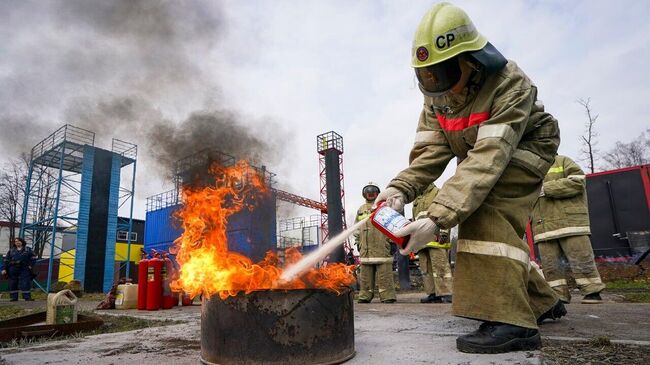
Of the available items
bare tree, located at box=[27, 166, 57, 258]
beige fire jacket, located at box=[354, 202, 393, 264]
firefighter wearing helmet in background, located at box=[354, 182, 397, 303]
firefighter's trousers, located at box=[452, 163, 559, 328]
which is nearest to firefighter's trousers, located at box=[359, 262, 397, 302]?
firefighter wearing helmet in background, located at box=[354, 182, 397, 303]

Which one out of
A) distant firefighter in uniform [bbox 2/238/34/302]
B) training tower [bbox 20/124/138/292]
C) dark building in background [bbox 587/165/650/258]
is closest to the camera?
dark building in background [bbox 587/165/650/258]

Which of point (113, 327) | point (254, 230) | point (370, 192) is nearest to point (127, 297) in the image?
point (254, 230)

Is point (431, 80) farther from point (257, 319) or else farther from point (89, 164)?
point (89, 164)

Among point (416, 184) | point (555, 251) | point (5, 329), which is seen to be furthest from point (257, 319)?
point (555, 251)

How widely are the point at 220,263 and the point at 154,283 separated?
188 inches

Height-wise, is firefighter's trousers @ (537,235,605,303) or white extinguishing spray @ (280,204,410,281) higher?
white extinguishing spray @ (280,204,410,281)

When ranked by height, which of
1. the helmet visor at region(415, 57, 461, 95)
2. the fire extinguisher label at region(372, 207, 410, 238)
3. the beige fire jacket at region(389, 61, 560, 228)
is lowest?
the fire extinguisher label at region(372, 207, 410, 238)

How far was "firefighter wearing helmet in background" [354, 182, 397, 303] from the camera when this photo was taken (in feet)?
22.7

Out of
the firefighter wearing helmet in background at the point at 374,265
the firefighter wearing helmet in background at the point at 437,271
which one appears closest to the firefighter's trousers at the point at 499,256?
the firefighter wearing helmet in background at the point at 437,271

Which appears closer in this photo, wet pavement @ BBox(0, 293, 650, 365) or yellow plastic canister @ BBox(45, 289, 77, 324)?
wet pavement @ BBox(0, 293, 650, 365)

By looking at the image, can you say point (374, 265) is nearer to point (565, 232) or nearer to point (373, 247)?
point (373, 247)

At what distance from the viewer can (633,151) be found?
30578mm

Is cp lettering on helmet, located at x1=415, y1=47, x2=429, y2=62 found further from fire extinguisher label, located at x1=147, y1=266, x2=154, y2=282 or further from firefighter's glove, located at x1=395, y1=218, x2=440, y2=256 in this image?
fire extinguisher label, located at x1=147, y1=266, x2=154, y2=282

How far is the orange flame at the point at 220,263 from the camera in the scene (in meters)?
2.39
